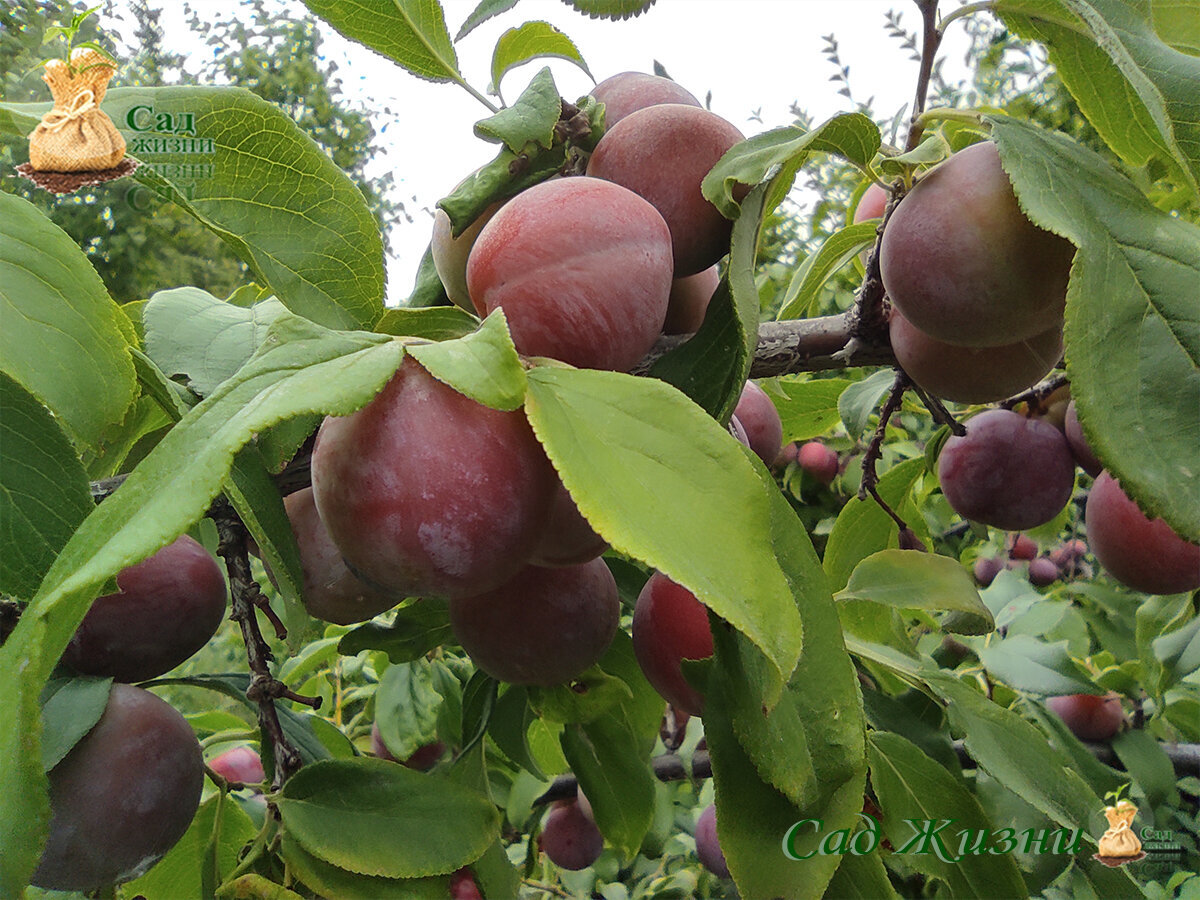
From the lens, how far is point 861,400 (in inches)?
32.9

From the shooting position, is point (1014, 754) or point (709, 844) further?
point (709, 844)

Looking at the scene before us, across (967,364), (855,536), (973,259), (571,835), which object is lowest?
(571,835)

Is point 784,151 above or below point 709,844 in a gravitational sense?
above

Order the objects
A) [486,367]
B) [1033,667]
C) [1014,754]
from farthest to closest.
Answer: [1033,667], [1014,754], [486,367]

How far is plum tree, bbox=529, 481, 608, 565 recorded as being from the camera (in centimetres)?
41

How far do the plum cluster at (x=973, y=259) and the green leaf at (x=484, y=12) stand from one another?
281 mm

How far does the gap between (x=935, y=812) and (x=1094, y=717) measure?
2.47ft

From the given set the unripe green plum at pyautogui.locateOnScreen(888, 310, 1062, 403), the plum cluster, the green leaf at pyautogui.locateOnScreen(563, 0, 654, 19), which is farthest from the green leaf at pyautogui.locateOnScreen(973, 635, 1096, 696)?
the green leaf at pyautogui.locateOnScreen(563, 0, 654, 19)

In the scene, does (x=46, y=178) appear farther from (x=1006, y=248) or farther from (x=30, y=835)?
(x=1006, y=248)

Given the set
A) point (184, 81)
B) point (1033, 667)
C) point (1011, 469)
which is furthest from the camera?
point (184, 81)

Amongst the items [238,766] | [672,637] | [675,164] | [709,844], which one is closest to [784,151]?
[675,164]

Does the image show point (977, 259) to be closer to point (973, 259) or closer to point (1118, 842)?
point (973, 259)

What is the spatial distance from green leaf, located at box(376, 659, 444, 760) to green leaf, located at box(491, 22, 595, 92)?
2.16 ft

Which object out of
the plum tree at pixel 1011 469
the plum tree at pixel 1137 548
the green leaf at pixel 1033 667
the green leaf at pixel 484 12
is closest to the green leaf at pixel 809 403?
the plum tree at pixel 1011 469
